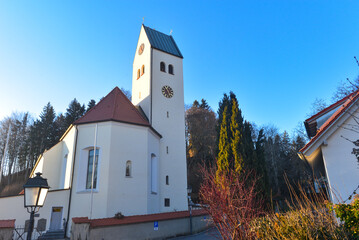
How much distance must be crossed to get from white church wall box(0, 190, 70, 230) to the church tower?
6.45m

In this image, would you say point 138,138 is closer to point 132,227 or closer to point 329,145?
point 132,227

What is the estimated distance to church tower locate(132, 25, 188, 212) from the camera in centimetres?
1988

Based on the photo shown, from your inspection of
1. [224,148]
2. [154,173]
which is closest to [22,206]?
[154,173]

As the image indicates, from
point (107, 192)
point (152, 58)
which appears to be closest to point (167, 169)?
point (107, 192)

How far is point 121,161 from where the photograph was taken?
1652 centimetres

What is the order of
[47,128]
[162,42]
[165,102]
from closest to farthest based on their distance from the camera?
[165,102]
[162,42]
[47,128]

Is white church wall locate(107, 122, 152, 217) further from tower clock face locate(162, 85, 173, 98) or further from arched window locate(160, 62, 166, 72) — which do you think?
arched window locate(160, 62, 166, 72)

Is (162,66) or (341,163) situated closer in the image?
(341,163)

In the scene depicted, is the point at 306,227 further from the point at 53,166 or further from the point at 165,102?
the point at 53,166

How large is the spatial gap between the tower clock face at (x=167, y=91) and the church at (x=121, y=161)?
0.32 ft

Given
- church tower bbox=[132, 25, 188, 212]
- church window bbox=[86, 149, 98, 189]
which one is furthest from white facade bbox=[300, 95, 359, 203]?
church tower bbox=[132, 25, 188, 212]

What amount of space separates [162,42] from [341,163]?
20467mm

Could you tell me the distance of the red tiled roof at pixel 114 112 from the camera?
57.5 feet

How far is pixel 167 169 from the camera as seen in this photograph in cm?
2014
